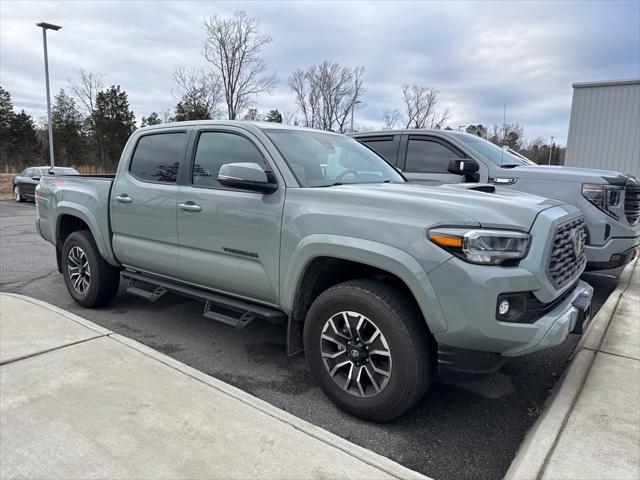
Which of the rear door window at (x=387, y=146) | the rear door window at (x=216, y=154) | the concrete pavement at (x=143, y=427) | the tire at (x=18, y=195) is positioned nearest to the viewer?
the concrete pavement at (x=143, y=427)

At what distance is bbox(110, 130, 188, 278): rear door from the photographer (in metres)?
4.09

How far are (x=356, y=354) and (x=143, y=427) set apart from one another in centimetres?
129

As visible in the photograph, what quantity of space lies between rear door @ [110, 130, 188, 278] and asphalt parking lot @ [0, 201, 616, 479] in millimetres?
678

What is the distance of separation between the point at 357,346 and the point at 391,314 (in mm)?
354

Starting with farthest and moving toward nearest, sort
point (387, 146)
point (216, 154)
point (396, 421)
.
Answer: point (387, 146)
point (216, 154)
point (396, 421)

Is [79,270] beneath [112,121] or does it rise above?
beneath

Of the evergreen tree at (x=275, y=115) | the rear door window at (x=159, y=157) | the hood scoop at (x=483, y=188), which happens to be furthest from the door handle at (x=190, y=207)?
the evergreen tree at (x=275, y=115)

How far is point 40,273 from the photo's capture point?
6820mm

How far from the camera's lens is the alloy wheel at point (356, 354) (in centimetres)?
279

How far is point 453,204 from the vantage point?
8.73ft

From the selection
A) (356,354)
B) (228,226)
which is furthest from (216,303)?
(356,354)

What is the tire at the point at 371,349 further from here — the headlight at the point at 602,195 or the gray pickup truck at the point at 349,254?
the headlight at the point at 602,195

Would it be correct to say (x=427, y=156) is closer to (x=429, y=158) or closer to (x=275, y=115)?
(x=429, y=158)

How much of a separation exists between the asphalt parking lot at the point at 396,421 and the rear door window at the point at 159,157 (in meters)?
1.50
